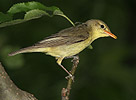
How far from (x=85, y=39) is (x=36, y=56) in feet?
7.11

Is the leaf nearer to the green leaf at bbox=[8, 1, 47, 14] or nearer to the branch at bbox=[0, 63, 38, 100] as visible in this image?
the green leaf at bbox=[8, 1, 47, 14]

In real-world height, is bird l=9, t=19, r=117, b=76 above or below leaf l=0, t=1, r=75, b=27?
below

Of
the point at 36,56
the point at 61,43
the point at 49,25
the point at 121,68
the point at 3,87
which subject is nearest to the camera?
the point at 3,87

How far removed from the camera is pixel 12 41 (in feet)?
20.8

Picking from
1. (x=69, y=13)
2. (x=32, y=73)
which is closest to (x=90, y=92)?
(x=32, y=73)

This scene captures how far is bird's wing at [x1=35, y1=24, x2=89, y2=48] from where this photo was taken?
410 centimetres

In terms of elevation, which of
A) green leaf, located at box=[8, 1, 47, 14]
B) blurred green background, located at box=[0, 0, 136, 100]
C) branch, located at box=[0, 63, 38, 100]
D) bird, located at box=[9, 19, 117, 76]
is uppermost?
green leaf, located at box=[8, 1, 47, 14]

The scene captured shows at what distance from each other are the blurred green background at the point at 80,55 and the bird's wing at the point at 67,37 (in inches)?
34.6

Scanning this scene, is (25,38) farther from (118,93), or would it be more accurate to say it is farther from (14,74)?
(118,93)

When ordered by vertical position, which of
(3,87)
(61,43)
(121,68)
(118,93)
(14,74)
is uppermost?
(3,87)

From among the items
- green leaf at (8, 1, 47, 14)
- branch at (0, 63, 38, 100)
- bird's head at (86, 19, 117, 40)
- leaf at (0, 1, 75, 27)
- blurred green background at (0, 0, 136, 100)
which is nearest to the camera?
branch at (0, 63, 38, 100)

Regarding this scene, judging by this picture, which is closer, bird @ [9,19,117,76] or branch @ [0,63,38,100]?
branch @ [0,63,38,100]

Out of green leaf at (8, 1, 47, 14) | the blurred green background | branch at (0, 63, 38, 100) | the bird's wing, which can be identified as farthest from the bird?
branch at (0, 63, 38, 100)

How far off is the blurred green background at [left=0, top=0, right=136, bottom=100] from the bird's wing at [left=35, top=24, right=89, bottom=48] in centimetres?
88
